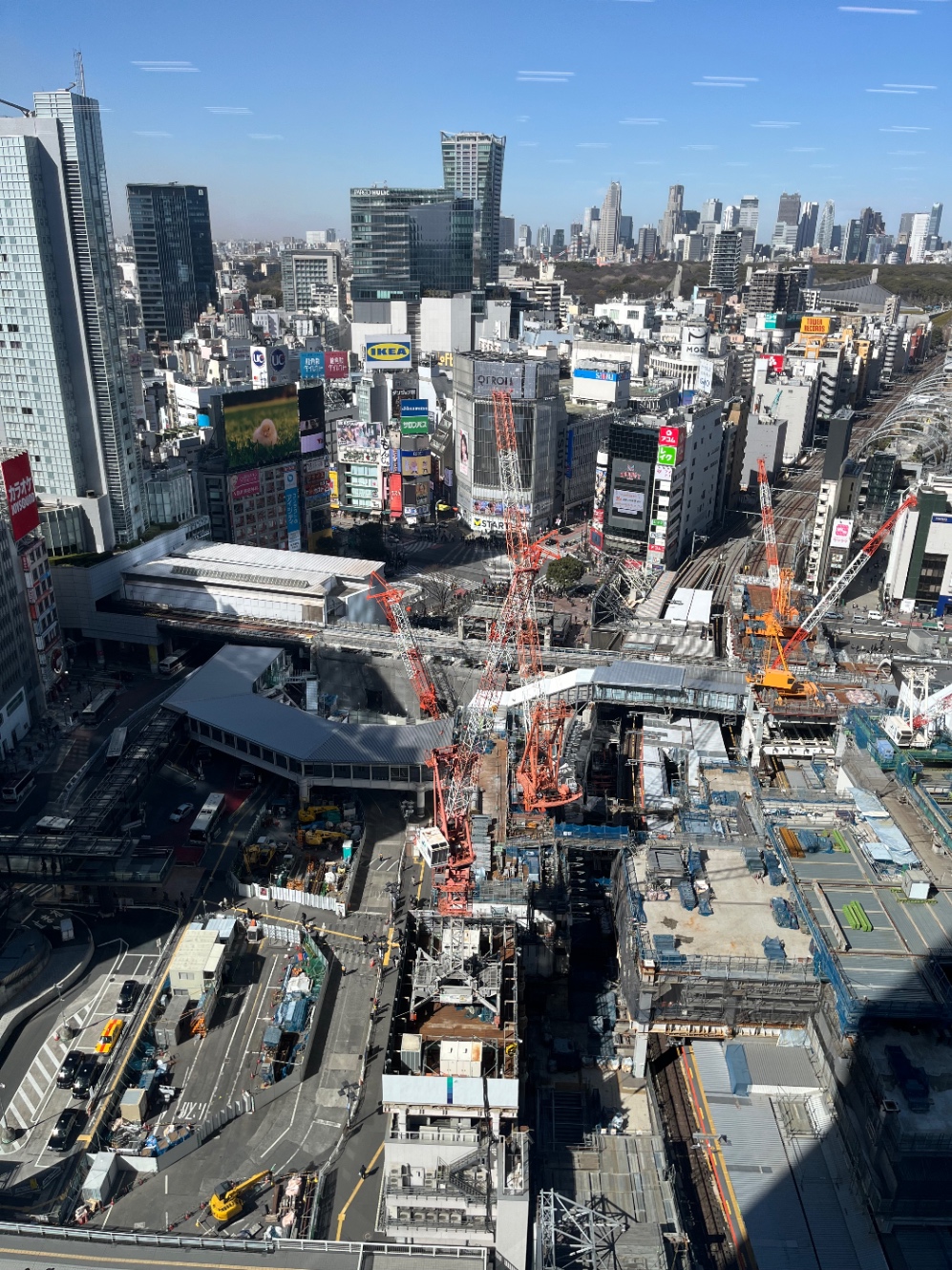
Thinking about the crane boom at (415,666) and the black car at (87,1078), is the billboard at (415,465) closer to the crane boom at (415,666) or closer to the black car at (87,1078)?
the crane boom at (415,666)

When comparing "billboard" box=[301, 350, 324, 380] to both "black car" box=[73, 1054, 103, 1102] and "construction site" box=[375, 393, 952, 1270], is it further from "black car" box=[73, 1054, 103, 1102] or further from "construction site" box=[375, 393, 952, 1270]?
"black car" box=[73, 1054, 103, 1102]

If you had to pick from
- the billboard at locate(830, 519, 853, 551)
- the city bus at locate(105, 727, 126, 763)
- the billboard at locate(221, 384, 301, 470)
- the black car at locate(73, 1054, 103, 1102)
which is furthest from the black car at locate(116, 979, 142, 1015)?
the billboard at locate(830, 519, 853, 551)

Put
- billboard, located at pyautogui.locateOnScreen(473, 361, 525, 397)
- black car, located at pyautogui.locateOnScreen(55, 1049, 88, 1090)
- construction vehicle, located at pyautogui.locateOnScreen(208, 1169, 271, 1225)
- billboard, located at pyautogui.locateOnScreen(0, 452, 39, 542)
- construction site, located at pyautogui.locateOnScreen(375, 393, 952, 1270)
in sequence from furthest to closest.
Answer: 1. billboard, located at pyautogui.locateOnScreen(473, 361, 525, 397)
2. billboard, located at pyautogui.locateOnScreen(0, 452, 39, 542)
3. black car, located at pyautogui.locateOnScreen(55, 1049, 88, 1090)
4. construction vehicle, located at pyautogui.locateOnScreen(208, 1169, 271, 1225)
5. construction site, located at pyautogui.locateOnScreen(375, 393, 952, 1270)

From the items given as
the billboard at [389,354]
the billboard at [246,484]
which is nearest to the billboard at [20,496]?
the billboard at [246,484]

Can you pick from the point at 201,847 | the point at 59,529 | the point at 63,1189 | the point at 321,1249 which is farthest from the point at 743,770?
the point at 59,529

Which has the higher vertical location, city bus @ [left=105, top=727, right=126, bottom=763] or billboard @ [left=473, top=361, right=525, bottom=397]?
billboard @ [left=473, top=361, right=525, bottom=397]

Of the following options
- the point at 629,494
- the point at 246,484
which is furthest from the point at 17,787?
the point at 629,494
